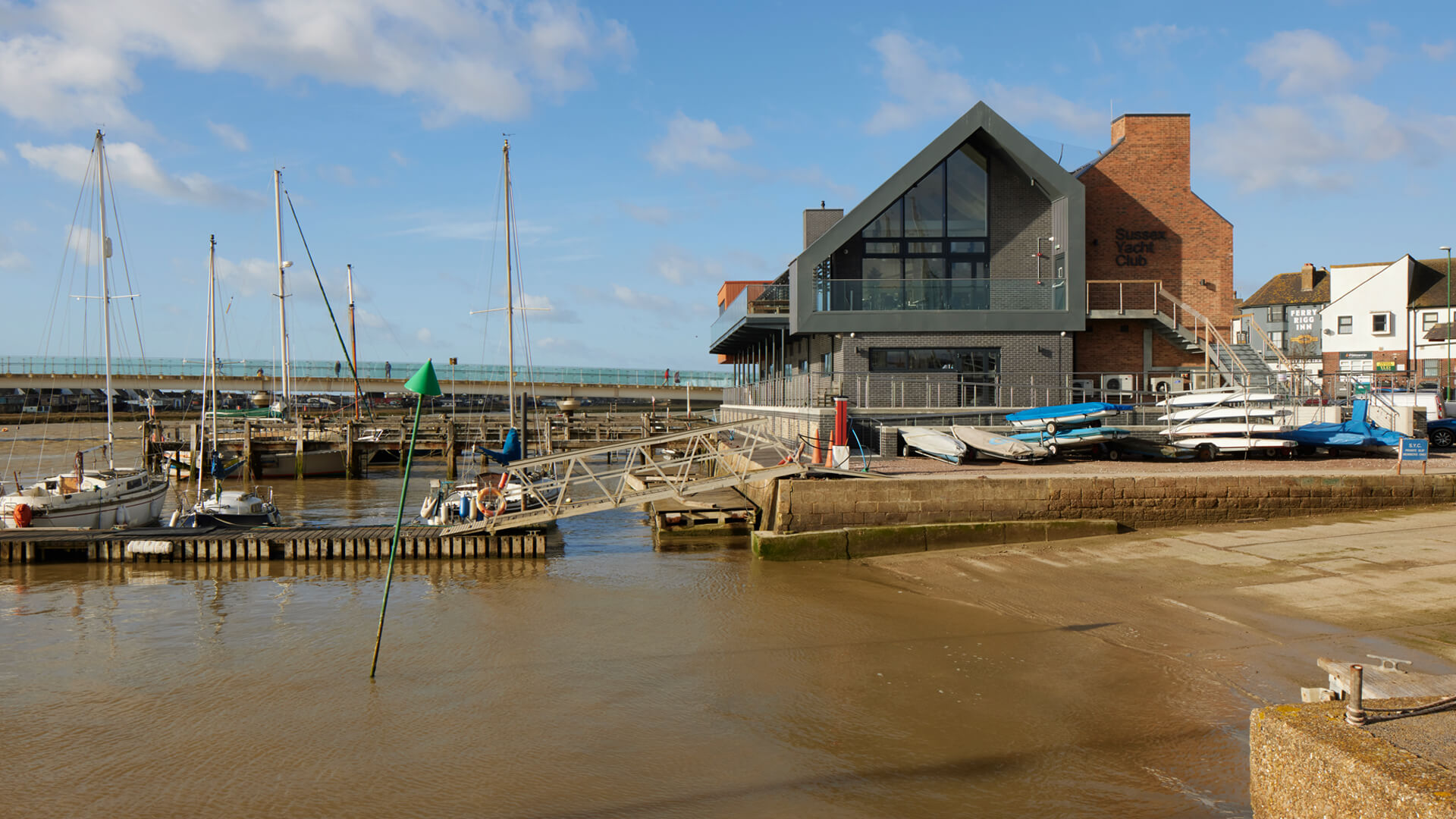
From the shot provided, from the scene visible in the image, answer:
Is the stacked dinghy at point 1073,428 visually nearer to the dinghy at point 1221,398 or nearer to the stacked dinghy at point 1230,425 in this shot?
the stacked dinghy at point 1230,425

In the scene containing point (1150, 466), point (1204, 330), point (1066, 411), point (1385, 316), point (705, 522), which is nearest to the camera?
point (705, 522)

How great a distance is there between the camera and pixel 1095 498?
18156 mm

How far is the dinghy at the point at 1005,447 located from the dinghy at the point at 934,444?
35cm

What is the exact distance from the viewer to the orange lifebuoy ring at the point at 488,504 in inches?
773

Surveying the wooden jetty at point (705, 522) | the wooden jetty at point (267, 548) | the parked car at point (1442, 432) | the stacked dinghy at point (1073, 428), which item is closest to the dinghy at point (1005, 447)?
the stacked dinghy at point (1073, 428)

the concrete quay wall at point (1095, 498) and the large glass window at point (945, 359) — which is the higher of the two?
the large glass window at point (945, 359)

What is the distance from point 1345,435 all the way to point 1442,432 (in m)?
6.44

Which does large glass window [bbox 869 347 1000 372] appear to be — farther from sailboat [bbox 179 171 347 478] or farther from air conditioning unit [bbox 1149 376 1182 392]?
sailboat [bbox 179 171 347 478]

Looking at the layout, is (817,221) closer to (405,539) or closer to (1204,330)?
(1204,330)

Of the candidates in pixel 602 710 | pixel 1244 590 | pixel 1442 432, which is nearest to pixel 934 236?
pixel 1442 432

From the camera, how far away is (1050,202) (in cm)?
2780

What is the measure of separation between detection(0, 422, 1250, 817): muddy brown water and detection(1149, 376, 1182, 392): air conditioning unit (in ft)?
51.8

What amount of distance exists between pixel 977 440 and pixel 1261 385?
10.1 meters

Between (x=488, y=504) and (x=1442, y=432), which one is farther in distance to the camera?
(x=1442, y=432)
